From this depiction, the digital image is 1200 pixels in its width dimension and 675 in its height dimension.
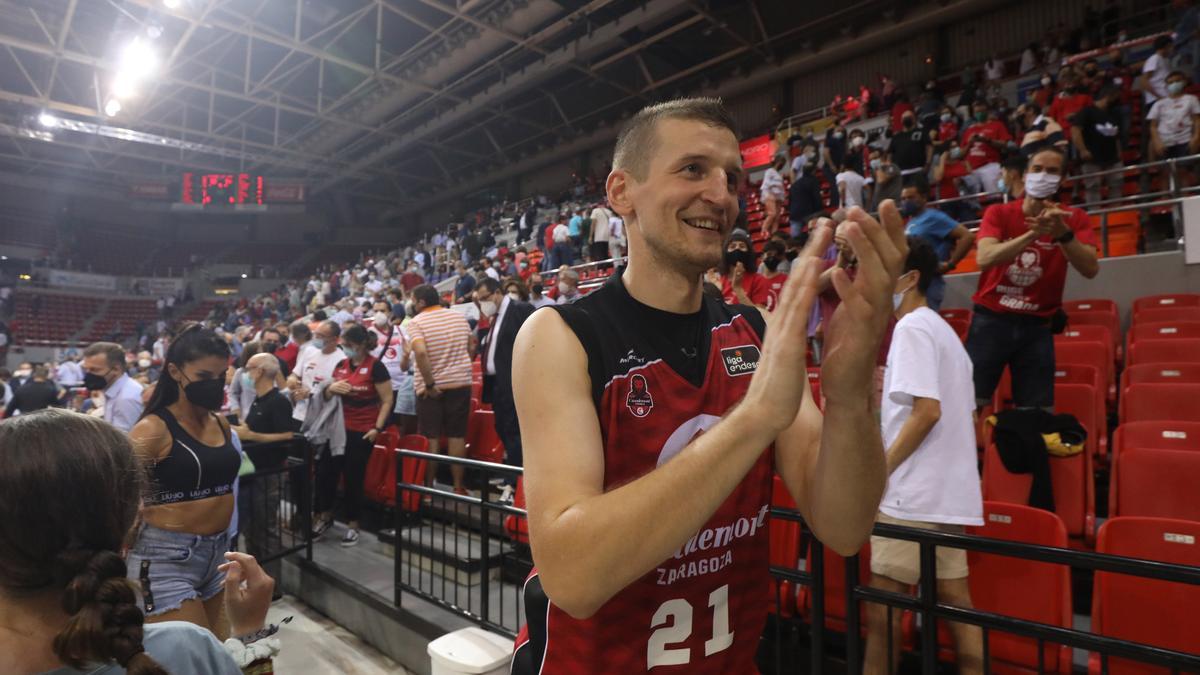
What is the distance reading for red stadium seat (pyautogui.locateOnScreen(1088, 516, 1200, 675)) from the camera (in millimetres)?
2033

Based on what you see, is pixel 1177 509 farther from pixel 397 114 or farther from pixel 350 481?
pixel 397 114

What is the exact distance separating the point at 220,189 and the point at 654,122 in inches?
1134

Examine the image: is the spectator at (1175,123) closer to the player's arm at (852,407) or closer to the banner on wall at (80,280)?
the player's arm at (852,407)

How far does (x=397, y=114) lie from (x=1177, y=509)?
2292cm

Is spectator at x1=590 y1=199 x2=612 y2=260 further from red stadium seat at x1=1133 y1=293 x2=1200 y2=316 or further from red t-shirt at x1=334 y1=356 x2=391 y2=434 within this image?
red stadium seat at x1=1133 y1=293 x2=1200 y2=316

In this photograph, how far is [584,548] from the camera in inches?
33.3

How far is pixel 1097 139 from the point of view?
7.25 m

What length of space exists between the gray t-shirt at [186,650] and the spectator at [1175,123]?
937 centimetres

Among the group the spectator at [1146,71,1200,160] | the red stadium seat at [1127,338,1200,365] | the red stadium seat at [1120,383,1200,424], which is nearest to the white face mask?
the red stadium seat at [1120,383,1200,424]

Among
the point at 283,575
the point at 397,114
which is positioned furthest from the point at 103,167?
the point at 283,575

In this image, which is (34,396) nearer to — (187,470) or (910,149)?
(187,470)

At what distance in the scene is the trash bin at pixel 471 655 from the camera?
8.70 ft

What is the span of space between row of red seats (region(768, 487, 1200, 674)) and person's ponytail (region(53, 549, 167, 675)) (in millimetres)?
1813

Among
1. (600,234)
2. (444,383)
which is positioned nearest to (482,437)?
(444,383)
